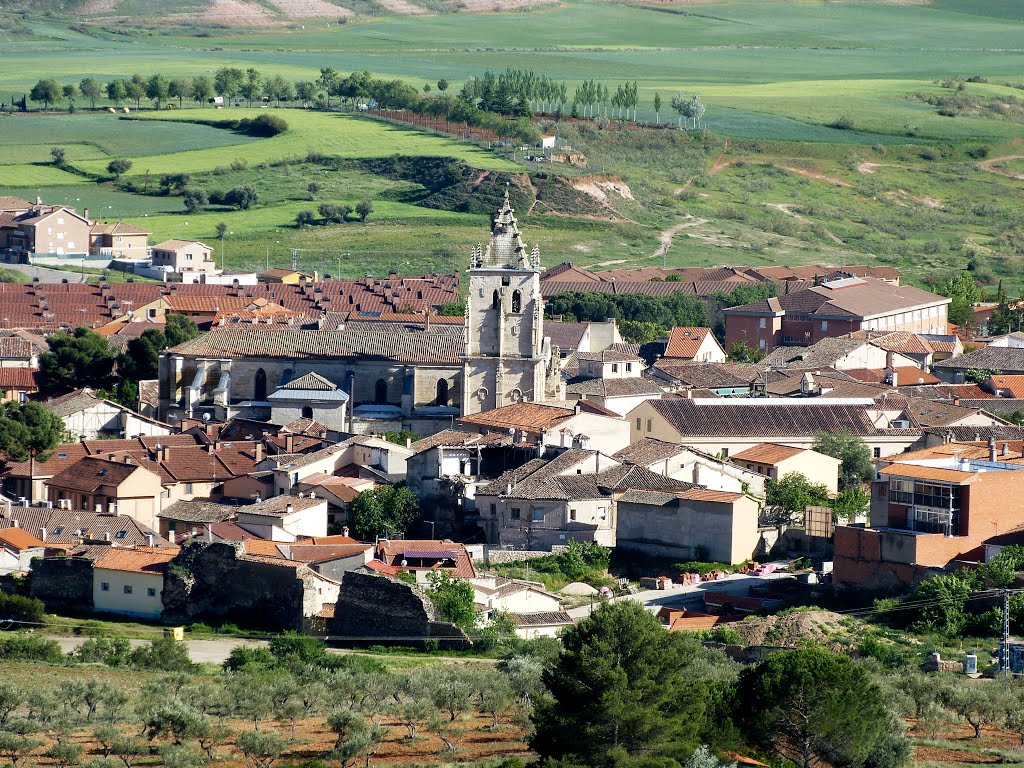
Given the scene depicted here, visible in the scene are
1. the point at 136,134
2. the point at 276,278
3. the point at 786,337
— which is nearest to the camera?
the point at 786,337

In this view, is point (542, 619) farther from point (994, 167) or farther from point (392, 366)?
point (994, 167)

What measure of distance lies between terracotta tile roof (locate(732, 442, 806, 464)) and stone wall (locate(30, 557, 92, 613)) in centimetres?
1951

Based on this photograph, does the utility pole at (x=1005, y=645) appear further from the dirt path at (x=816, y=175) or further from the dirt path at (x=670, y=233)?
the dirt path at (x=816, y=175)

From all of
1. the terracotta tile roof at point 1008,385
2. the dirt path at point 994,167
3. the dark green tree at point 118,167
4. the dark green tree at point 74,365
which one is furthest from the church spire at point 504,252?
the dirt path at point 994,167

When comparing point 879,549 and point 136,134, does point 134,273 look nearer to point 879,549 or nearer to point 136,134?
point 136,134

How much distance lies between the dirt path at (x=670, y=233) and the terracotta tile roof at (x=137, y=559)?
3268 inches

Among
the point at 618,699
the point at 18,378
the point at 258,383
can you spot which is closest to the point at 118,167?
the point at 18,378

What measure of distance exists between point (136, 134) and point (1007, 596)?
12250 centimetres

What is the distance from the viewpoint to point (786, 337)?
10488 centimetres

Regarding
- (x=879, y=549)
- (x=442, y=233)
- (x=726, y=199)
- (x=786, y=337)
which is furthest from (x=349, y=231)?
(x=879, y=549)

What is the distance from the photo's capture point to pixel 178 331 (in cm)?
8500

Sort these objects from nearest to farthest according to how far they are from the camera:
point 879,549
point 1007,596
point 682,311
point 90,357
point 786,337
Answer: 1. point 1007,596
2. point 879,549
3. point 90,357
4. point 786,337
5. point 682,311

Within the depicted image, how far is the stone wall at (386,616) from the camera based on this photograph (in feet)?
169

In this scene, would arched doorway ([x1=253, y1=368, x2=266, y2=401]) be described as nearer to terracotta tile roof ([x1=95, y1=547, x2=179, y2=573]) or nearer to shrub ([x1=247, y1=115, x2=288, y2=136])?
terracotta tile roof ([x1=95, y1=547, x2=179, y2=573])
